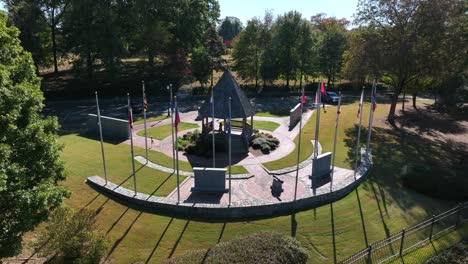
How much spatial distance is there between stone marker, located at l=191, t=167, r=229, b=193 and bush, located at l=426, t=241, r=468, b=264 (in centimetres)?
1215

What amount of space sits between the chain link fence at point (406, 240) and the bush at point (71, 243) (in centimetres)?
1130

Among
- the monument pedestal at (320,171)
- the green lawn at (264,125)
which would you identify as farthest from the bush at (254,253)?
the green lawn at (264,125)

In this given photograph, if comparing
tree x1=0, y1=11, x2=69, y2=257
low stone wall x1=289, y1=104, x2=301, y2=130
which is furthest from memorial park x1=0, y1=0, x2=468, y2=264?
low stone wall x1=289, y1=104, x2=301, y2=130

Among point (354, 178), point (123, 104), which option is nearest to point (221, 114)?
point (354, 178)

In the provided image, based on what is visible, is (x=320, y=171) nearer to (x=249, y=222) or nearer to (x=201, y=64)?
(x=249, y=222)

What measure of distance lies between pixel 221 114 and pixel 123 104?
2542cm

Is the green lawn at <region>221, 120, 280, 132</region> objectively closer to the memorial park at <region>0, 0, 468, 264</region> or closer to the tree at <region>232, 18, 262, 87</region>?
the memorial park at <region>0, 0, 468, 264</region>

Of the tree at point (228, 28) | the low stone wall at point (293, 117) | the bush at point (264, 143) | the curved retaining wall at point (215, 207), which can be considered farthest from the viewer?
the tree at point (228, 28)

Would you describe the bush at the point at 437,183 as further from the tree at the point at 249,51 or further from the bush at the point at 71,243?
the tree at the point at 249,51

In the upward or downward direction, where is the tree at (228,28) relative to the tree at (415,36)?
upward

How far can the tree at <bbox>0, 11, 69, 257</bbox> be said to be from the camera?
12180 millimetres

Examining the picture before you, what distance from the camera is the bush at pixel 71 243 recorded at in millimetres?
15273

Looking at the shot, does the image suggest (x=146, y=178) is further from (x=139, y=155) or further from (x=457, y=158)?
(x=457, y=158)

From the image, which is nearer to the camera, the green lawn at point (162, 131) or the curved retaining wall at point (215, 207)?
the curved retaining wall at point (215, 207)
